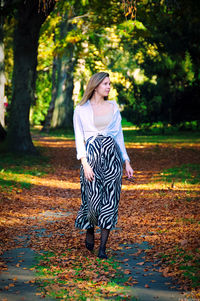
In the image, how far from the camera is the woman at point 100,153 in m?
5.68

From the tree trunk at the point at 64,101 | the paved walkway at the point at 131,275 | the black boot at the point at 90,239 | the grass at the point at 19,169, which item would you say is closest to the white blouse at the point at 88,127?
the black boot at the point at 90,239

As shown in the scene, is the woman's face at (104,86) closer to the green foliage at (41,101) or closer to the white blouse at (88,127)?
the white blouse at (88,127)

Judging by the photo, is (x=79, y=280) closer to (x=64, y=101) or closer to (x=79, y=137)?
(x=79, y=137)

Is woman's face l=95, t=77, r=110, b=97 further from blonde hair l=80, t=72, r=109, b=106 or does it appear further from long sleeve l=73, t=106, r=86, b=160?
long sleeve l=73, t=106, r=86, b=160

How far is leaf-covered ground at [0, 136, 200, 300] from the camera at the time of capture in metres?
4.95

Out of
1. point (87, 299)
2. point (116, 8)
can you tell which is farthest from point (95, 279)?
point (116, 8)

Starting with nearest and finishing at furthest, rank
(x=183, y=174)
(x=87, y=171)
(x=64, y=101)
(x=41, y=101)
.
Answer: (x=87, y=171)
(x=183, y=174)
(x=64, y=101)
(x=41, y=101)

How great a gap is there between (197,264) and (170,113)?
905 inches

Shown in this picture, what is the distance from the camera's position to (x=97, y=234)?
7.17m

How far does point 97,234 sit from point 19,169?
705 centimetres

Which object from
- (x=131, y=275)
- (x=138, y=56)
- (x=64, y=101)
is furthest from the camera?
(x=64, y=101)

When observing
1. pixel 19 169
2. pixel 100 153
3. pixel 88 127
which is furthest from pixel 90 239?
pixel 19 169

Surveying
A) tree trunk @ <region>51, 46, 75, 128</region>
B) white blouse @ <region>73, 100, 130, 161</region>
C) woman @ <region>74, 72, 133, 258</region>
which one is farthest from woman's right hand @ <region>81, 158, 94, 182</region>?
tree trunk @ <region>51, 46, 75, 128</region>

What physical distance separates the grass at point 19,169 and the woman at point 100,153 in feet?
16.8
